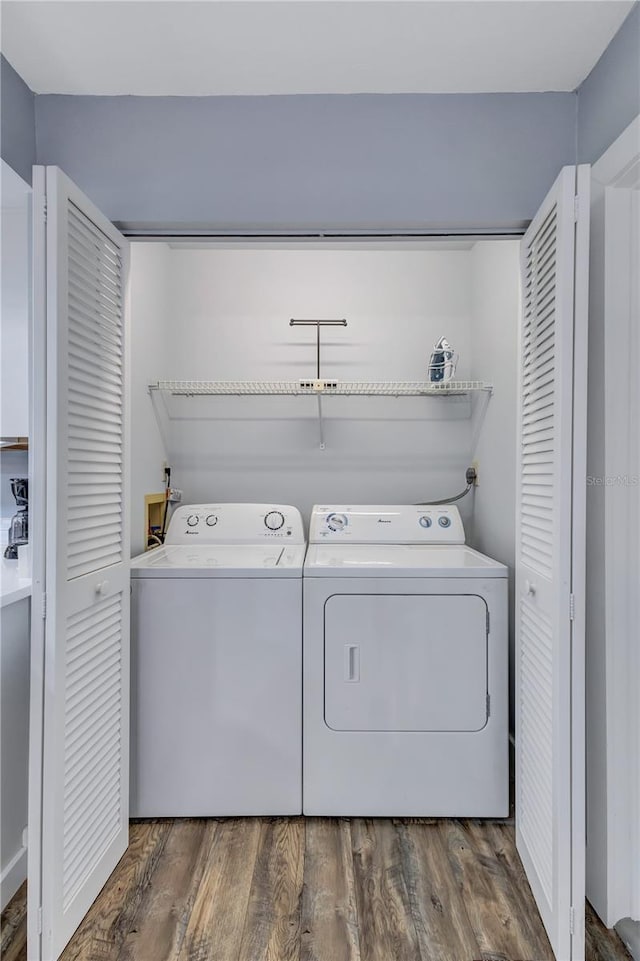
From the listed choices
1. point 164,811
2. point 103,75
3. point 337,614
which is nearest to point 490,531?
point 337,614

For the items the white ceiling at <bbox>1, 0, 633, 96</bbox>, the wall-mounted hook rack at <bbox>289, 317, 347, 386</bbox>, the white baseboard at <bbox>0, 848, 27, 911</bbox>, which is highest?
the white ceiling at <bbox>1, 0, 633, 96</bbox>

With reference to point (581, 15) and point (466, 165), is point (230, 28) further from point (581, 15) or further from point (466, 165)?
point (581, 15)

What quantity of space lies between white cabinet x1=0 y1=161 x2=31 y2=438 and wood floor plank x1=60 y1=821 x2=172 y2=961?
1416mm

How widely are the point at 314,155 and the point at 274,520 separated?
1.55 meters

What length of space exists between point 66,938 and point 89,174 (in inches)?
86.6

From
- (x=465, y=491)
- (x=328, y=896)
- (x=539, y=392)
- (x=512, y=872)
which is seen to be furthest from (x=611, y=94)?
(x=328, y=896)

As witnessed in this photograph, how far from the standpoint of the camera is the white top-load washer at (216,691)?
6.27 feet

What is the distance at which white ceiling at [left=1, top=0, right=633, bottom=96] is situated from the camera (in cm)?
136

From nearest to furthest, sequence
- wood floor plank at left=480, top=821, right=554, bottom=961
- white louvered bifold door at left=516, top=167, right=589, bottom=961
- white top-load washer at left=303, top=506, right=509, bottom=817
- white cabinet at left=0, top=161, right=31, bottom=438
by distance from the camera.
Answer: white louvered bifold door at left=516, top=167, right=589, bottom=961, wood floor plank at left=480, top=821, right=554, bottom=961, white cabinet at left=0, top=161, right=31, bottom=438, white top-load washer at left=303, top=506, right=509, bottom=817

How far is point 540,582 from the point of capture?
1511 millimetres

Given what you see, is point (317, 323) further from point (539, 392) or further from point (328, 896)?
point (328, 896)

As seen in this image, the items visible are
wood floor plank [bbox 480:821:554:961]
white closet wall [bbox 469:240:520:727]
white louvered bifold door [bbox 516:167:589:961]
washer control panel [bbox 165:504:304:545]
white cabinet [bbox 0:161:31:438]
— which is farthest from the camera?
washer control panel [bbox 165:504:304:545]

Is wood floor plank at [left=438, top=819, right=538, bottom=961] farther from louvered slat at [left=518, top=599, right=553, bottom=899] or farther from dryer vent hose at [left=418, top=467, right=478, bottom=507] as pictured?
dryer vent hose at [left=418, top=467, right=478, bottom=507]

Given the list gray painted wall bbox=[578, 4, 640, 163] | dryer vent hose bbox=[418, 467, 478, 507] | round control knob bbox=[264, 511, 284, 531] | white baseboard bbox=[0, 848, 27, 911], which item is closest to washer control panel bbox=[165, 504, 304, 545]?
round control knob bbox=[264, 511, 284, 531]
